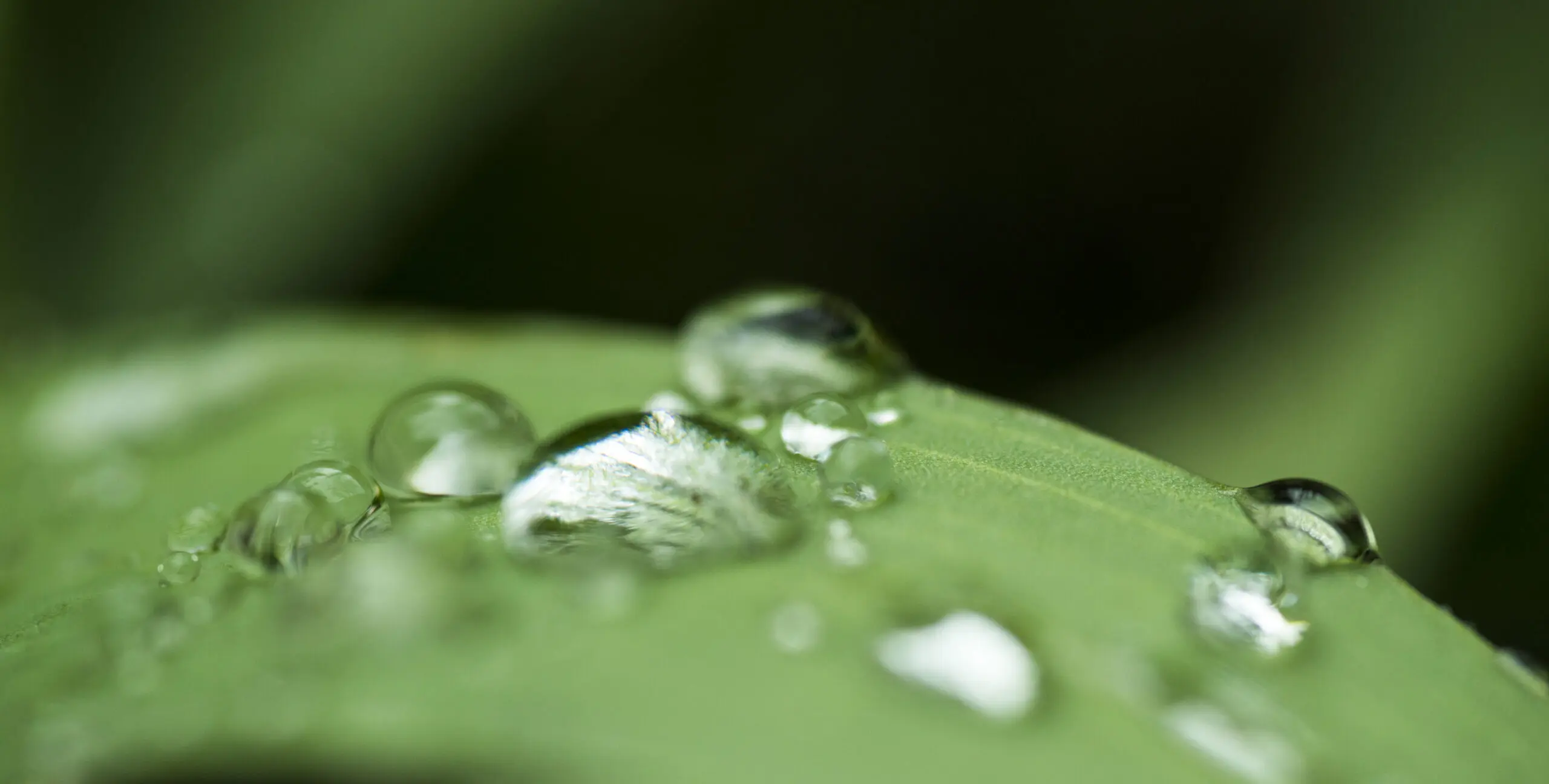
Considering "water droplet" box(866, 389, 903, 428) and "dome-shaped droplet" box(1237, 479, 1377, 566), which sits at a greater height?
"dome-shaped droplet" box(1237, 479, 1377, 566)

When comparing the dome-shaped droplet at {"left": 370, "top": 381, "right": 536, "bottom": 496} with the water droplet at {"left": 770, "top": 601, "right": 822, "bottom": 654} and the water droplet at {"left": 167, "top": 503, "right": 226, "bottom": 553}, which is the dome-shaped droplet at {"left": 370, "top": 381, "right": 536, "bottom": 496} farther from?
the water droplet at {"left": 770, "top": 601, "right": 822, "bottom": 654}

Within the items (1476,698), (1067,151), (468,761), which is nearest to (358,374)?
(468,761)

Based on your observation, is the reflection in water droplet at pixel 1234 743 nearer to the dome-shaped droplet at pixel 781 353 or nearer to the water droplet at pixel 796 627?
the water droplet at pixel 796 627

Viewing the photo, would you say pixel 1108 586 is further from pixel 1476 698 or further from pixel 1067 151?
pixel 1067 151

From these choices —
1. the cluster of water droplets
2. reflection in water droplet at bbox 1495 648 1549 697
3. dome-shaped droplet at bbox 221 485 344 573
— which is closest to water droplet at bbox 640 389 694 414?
the cluster of water droplets

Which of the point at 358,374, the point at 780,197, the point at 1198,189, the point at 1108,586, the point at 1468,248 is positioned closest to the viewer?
the point at 1108,586

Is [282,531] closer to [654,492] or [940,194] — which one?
[654,492]

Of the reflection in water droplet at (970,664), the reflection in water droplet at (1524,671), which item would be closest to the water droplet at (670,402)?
the reflection in water droplet at (970,664)

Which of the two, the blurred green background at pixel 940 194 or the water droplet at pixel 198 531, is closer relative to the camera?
the water droplet at pixel 198 531
